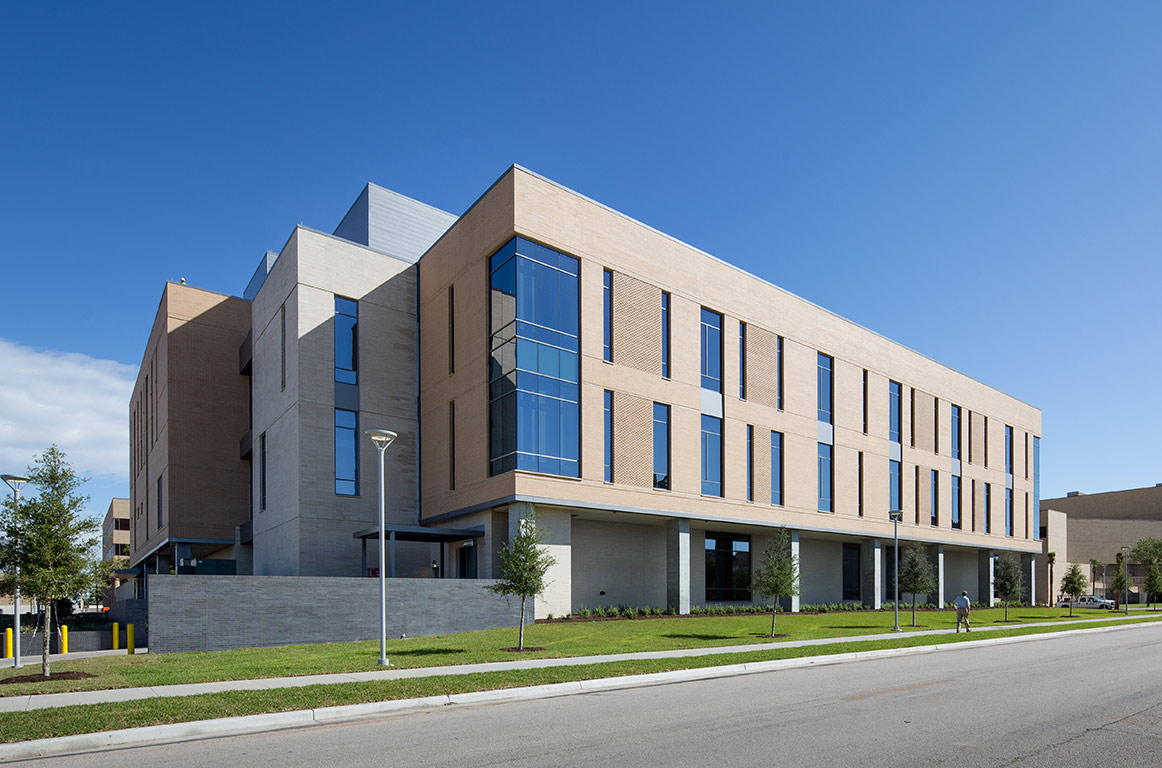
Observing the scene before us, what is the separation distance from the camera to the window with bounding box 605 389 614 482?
32.4m

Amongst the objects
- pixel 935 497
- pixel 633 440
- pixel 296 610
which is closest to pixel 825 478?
pixel 935 497

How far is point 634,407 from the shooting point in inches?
1324

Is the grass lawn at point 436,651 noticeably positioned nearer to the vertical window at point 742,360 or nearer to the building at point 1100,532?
the vertical window at point 742,360

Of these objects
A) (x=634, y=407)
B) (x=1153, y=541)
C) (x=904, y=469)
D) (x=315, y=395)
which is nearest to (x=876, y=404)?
(x=904, y=469)

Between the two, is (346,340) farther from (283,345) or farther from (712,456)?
(712,456)

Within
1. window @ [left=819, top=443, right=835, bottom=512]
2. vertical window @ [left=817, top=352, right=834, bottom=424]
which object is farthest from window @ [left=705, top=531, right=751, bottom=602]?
vertical window @ [left=817, top=352, right=834, bottom=424]

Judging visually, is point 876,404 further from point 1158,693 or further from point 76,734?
point 76,734

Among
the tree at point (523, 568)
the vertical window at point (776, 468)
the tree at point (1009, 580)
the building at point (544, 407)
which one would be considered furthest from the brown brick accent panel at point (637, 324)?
the tree at point (1009, 580)

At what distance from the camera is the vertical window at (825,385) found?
44656 mm

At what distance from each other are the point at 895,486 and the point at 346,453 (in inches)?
1303

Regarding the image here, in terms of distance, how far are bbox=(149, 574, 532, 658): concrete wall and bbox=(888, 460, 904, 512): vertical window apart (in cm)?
3073

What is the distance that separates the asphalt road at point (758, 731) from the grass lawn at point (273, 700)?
1016 millimetres

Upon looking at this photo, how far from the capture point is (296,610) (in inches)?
914

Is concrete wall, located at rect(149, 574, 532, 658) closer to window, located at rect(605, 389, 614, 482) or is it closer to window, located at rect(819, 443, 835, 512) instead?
window, located at rect(605, 389, 614, 482)
